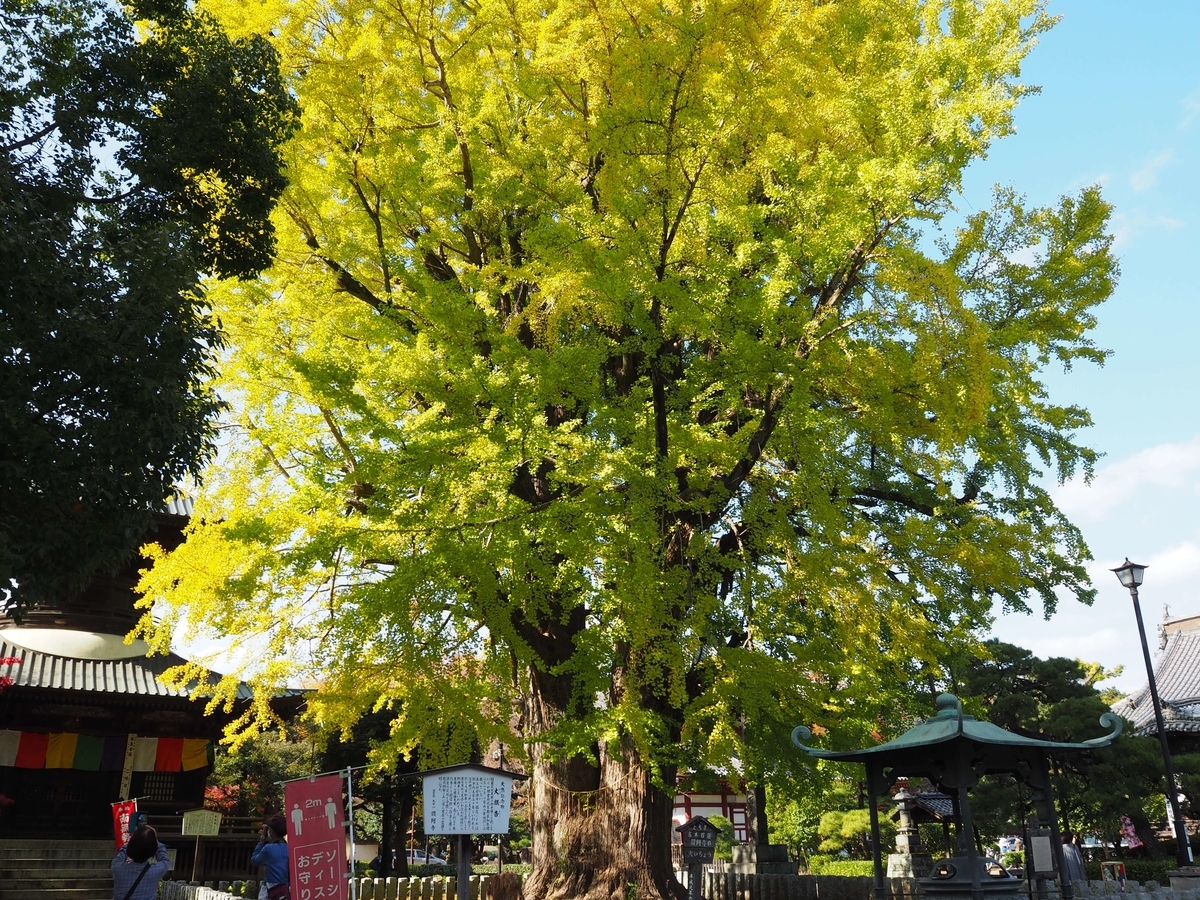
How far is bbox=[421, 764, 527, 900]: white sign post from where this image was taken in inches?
328

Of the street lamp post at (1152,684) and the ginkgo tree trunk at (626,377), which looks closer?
the ginkgo tree trunk at (626,377)

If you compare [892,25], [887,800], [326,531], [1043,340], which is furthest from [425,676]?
[887,800]

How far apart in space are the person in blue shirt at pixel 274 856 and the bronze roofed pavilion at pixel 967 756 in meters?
5.24

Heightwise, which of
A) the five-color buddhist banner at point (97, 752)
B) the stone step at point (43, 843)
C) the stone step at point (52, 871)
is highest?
the five-color buddhist banner at point (97, 752)

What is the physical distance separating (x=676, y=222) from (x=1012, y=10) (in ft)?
12.8

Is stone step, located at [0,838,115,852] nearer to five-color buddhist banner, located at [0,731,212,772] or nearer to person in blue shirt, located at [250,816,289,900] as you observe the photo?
five-color buddhist banner, located at [0,731,212,772]

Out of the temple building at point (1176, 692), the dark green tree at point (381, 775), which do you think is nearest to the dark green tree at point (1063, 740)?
the temple building at point (1176, 692)

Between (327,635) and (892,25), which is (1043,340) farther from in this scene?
(327,635)

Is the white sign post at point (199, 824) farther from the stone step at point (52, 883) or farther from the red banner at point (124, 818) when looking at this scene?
the stone step at point (52, 883)

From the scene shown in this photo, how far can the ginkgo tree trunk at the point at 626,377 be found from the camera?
7.85 m

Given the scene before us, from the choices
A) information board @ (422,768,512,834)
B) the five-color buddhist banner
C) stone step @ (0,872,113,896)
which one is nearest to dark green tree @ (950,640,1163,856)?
information board @ (422,768,512,834)

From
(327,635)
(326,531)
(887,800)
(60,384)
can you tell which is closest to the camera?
(60,384)

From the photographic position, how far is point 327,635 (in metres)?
8.91

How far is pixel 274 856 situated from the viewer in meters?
8.34
